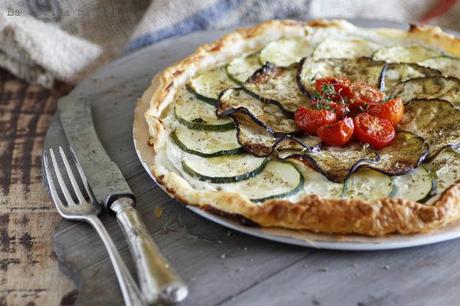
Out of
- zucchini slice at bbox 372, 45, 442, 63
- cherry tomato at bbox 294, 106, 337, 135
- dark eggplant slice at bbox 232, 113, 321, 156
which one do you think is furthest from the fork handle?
zucchini slice at bbox 372, 45, 442, 63

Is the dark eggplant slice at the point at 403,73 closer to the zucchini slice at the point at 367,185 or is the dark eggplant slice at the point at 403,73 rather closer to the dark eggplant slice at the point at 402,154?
the dark eggplant slice at the point at 402,154

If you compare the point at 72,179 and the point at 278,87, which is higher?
the point at 278,87

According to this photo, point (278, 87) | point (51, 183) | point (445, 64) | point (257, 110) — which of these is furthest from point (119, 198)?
point (445, 64)

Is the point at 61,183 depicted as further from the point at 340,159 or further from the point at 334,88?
the point at 334,88

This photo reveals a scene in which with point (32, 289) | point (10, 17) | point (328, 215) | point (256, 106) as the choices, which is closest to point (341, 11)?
point (256, 106)

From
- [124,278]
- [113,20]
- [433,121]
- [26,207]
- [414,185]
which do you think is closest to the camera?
[124,278]

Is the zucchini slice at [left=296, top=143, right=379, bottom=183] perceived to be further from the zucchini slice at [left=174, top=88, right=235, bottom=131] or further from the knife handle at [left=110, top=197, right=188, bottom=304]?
the knife handle at [left=110, top=197, right=188, bottom=304]

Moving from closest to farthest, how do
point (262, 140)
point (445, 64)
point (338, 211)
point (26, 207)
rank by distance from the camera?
point (338, 211)
point (262, 140)
point (26, 207)
point (445, 64)
